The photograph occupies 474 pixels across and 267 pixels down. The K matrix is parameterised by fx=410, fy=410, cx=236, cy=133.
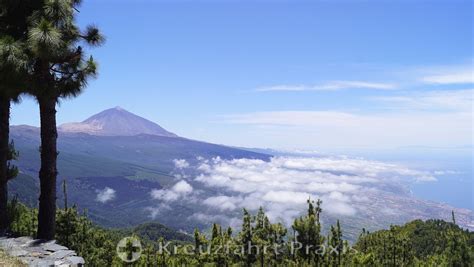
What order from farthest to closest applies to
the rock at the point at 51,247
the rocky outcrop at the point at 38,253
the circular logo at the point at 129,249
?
the circular logo at the point at 129,249
the rock at the point at 51,247
the rocky outcrop at the point at 38,253

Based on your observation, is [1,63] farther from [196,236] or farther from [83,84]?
[196,236]

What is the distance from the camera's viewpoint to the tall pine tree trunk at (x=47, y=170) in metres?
15.0

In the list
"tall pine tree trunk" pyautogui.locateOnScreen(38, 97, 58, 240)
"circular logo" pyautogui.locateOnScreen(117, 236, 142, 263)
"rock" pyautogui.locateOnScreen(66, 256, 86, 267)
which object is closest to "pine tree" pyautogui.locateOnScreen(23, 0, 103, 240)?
"tall pine tree trunk" pyautogui.locateOnScreen(38, 97, 58, 240)

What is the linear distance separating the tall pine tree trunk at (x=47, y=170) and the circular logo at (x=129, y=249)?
699 cm

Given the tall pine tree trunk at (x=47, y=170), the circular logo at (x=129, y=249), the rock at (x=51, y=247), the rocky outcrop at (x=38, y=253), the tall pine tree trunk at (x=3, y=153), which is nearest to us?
the rocky outcrop at (x=38, y=253)

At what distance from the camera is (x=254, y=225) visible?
39375 mm

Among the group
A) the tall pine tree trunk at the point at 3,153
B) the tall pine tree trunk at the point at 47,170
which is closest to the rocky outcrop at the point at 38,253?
the tall pine tree trunk at the point at 47,170

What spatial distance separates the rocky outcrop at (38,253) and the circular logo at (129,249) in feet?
26.9

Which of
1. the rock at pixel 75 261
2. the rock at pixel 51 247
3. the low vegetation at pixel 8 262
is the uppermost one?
the low vegetation at pixel 8 262

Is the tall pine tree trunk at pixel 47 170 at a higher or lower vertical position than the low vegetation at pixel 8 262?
higher

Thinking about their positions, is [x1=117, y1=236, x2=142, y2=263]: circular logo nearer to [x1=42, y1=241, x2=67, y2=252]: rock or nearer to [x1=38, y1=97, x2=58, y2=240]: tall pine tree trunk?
[x1=38, y1=97, x2=58, y2=240]: tall pine tree trunk

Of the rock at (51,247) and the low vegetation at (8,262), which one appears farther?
the rock at (51,247)

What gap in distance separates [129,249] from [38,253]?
1070 centimetres

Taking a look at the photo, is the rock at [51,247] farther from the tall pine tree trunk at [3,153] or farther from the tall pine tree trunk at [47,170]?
the tall pine tree trunk at [3,153]
